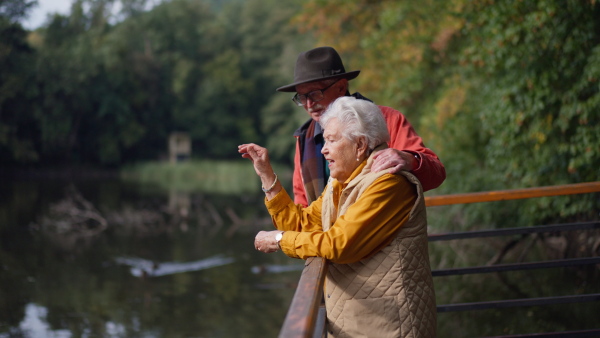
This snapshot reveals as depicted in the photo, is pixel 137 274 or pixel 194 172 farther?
pixel 194 172

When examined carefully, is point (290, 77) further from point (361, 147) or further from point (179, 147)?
point (361, 147)

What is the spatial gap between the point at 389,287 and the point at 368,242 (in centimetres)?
16

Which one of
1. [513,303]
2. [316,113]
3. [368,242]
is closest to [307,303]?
[368,242]

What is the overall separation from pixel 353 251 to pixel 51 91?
145ft

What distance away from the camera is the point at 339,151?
2.38 meters

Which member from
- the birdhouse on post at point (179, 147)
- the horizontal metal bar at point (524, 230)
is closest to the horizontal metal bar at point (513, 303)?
the horizontal metal bar at point (524, 230)

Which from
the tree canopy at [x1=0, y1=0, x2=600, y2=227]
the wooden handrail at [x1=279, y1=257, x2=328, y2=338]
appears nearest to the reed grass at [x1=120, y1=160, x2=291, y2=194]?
the tree canopy at [x1=0, y1=0, x2=600, y2=227]

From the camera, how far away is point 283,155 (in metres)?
49.8

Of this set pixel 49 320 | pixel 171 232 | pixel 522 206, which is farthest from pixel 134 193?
pixel 522 206

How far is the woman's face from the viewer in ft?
7.77

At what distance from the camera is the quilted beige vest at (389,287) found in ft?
7.30

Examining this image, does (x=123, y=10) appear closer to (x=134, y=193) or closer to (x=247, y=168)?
(x=247, y=168)

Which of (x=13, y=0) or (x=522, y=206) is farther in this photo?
(x=13, y=0)

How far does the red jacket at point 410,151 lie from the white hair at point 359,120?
23cm
